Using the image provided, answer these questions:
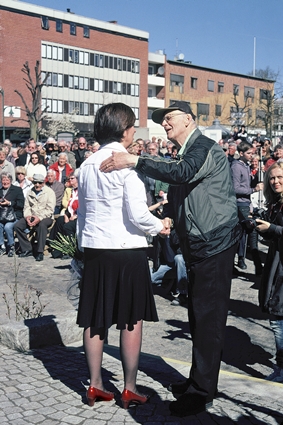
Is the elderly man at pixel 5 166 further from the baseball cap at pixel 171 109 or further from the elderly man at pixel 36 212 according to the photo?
the baseball cap at pixel 171 109

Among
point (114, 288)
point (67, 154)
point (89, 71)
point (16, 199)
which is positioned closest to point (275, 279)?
point (114, 288)

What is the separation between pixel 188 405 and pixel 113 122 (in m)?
1.91

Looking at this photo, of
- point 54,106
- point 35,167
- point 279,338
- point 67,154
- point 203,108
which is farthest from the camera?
point 203,108

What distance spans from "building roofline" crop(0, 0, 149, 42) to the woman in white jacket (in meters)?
65.1

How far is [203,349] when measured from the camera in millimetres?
4383

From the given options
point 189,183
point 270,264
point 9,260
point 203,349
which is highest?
point 189,183

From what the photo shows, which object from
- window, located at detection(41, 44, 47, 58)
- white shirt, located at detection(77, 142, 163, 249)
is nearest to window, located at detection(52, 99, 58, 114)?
window, located at detection(41, 44, 47, 58)

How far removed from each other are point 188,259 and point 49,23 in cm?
6857

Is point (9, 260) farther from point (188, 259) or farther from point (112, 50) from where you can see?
point (112, 50)

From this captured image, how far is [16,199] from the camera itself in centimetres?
1357

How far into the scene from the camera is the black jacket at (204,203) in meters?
4.24

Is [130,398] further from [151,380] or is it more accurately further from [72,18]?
[72,18]

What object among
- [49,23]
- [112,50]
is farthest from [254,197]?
[112,50]

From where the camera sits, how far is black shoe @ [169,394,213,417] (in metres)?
4.24
